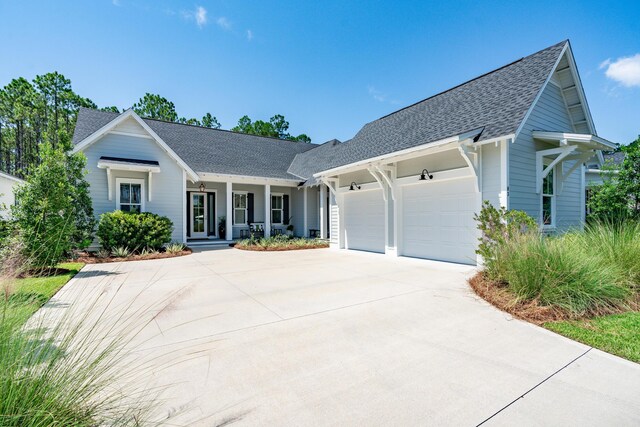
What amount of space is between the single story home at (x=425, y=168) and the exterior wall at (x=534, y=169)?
33 millimetres

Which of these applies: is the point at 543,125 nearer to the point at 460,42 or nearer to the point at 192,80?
the point at 460,42

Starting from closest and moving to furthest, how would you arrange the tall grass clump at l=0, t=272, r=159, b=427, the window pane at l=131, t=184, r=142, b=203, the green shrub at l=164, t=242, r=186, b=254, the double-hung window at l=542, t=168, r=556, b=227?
1. the tall grass clump at l=0, t=272, r=159, b=427
2. the double-hung window at l=542, t=168, r=556, b=227
3. the green shrub at l=164, t=242, r=186, b=254
4. the window pane at l=131, t=184, r=142, b=203

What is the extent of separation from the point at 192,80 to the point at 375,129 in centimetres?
1103

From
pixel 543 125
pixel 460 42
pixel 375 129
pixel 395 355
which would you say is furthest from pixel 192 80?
pixel 395 355

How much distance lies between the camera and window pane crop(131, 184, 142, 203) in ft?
41.5

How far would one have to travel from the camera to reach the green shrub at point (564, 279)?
4621 millimetres

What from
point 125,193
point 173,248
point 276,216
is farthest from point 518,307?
point 276,216

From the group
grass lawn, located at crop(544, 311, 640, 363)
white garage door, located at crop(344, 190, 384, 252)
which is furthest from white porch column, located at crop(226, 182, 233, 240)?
grass lawn, located at crop(544, 311, 640, 363)

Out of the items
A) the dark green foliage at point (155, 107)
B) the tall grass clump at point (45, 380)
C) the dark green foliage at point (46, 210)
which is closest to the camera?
the tall grass clump at point (45, 380)

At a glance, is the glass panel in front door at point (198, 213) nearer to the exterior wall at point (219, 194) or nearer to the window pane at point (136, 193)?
the exterior wall at point (219, 194)

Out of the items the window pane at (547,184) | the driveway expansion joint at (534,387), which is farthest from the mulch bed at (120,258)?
the window pane at (547,184)

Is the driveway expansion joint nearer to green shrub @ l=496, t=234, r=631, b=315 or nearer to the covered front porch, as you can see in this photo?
green shrub @ l=496, t=234, r=631, b=315

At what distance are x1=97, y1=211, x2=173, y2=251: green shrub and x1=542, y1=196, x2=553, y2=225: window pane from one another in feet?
Answer: 43.7

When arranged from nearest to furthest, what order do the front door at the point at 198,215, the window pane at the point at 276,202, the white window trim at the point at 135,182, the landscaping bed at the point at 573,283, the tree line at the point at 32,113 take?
the landscaping bed at the point at 573,283 → the white window trim at the point at 135,182 → the front door at the point at 198,215 → the window pane at the point at 276,202 → the tree line at the point at 32,113
